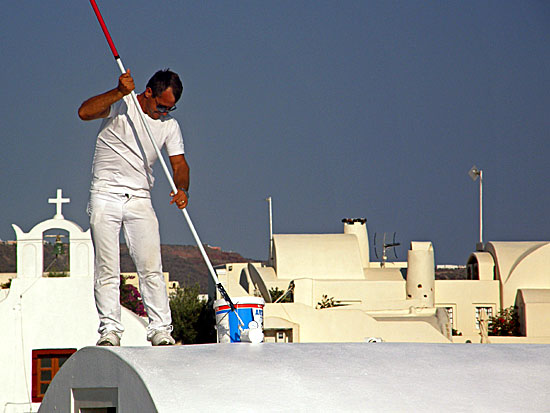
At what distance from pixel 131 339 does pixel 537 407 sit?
460 inches

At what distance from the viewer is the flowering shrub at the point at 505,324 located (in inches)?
1335

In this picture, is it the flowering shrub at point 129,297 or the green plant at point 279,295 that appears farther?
the flowering shrub at point 129,297

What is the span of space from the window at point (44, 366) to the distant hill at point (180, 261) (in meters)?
63.6

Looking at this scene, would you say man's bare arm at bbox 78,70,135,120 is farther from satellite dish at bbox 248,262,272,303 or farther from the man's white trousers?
satellite dish at bbox 248,262,272,303

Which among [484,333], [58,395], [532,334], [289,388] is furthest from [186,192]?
[532,334]

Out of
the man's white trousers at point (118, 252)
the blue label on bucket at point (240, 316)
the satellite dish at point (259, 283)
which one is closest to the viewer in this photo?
the blue label on bucket at point (240, 316)

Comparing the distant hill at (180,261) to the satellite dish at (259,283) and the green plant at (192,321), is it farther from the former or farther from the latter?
the satellite dish at (259,283)

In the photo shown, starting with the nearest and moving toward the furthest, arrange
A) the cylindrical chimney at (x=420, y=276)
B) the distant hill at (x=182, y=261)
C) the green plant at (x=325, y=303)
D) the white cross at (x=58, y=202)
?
the white cross at (x=58, y=202) → the green plant at (x=325, y=303) → the cylindrical chimney at (x=420, y=276) → the distant hill at (x=182, y=261)

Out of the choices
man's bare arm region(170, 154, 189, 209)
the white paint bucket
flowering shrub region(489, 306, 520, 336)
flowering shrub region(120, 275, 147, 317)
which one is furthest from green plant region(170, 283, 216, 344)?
the white paint bucket

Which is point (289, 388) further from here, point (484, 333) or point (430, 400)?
point (484, 333)

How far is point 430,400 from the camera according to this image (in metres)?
5.87

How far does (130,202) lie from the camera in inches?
300

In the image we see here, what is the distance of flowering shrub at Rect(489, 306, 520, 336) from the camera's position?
3391 centimetres

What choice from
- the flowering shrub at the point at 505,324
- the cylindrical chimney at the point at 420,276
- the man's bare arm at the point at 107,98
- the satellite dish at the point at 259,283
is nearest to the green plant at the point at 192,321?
the satellite dish at the point at 259,283
